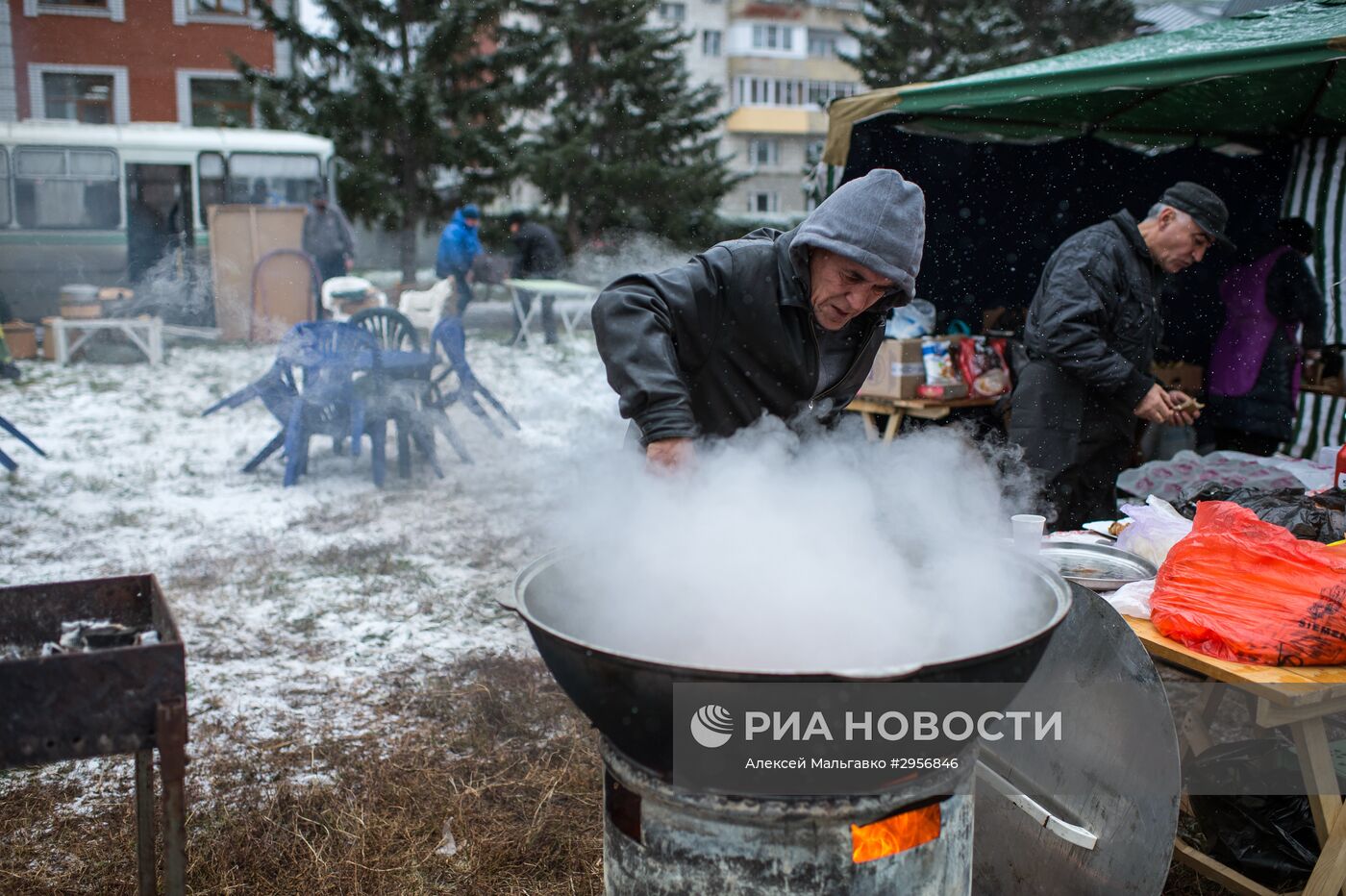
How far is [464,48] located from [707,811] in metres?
19.0

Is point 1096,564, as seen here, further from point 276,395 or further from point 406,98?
point 406,98

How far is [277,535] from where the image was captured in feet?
19.4

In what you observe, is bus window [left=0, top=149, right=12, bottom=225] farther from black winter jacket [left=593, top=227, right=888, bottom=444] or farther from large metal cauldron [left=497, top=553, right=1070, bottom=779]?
large metal cauldron [left=497, top=553, right=1070, bottom=779]

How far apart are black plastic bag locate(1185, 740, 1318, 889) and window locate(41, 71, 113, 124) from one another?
23.0 metres

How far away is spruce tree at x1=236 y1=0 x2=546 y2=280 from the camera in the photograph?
17328 mm

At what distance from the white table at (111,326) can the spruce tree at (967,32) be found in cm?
1544

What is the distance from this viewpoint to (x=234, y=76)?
2078 cm

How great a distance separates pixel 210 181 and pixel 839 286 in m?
14.5

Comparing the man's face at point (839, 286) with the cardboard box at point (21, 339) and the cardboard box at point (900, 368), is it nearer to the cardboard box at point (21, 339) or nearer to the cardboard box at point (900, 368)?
the cardboard box at point (900, 368)

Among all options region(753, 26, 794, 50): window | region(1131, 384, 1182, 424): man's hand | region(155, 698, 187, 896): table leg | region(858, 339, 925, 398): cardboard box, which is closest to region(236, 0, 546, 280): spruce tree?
region(858, 339, 925, 398): cardboard box

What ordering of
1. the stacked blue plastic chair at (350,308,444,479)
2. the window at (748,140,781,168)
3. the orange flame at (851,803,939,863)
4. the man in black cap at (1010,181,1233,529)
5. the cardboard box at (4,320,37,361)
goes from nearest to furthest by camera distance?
the orange flame at (851,803,939,863) → the man in black cap at (1010,181,1233,529) → the stacked blue plastic chair at (350,308,444,479) → the cardboard box at (4,320,37,361) → the window at (748,140,781,168)

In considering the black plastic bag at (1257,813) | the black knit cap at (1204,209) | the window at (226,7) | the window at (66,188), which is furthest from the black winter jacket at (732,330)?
the window at (226,7)

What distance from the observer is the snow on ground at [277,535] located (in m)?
4.08

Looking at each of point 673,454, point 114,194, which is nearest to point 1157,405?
point 673,454
